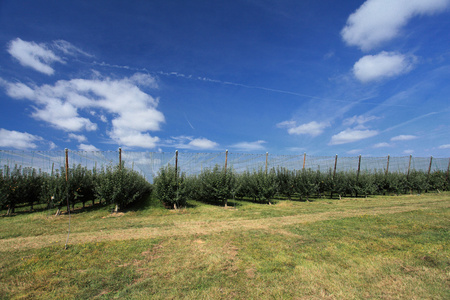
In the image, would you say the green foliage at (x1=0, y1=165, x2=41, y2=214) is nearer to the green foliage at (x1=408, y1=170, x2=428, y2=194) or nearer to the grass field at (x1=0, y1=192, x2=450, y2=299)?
the grass field at (x1=0, y1=192, x2=450, y2=299)

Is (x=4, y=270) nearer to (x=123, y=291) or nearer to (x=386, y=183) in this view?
(x=123, y=291)

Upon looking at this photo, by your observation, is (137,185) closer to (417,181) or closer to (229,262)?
(229,262)

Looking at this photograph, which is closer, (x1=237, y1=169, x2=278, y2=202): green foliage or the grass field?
the grass field

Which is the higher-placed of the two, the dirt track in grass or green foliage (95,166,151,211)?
green foliage (95,166,151,211)

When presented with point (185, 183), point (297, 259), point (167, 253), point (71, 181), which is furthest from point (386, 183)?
point (71, 181)

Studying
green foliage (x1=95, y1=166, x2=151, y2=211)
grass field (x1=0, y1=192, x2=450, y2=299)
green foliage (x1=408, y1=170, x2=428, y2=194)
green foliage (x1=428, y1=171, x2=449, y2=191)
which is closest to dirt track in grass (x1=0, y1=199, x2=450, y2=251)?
grass field (x1=0, y1=192, x2=450, y2=299)

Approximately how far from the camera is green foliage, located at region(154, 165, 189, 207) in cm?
1189

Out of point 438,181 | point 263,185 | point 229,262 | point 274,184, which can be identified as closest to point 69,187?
point 229,262

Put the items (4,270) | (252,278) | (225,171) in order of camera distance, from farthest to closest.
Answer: (225,171) < (4,270) < (252,278)

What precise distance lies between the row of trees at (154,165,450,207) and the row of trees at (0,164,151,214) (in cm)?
180

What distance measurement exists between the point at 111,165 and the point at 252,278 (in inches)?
444

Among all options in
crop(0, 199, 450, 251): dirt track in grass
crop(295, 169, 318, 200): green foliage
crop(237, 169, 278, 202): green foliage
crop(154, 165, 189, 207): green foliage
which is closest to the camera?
crop(0, 199, 450, 251): dirt track in grass

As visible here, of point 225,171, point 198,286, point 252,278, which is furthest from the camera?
point 225,171

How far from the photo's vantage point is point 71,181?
36.4 ft
